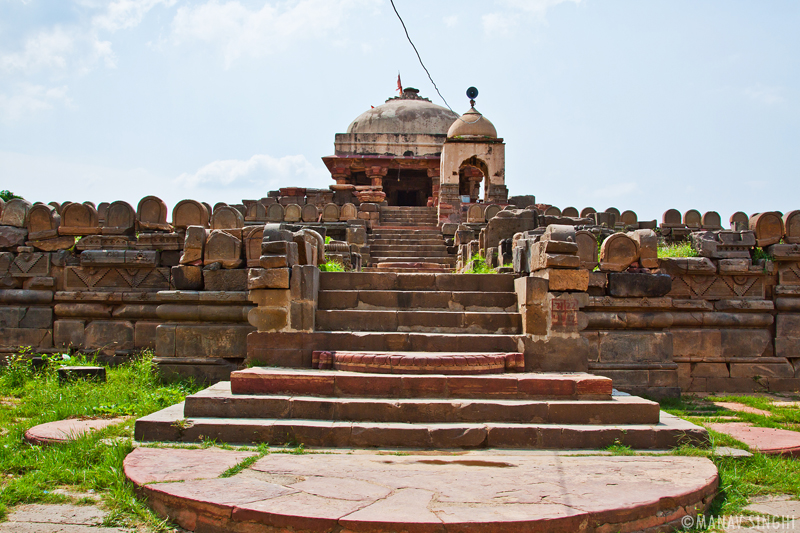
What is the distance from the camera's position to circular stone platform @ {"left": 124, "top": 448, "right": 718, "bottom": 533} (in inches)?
110

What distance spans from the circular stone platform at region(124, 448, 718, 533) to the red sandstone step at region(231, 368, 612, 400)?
29.3 inches

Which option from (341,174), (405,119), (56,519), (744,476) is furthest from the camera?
(405,119)

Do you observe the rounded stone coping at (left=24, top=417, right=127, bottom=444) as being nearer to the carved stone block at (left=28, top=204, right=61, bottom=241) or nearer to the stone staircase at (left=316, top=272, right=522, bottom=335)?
the stone staircase at (left=316, top=272, right=522, bottom=335)

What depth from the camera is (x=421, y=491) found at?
3146 millimetres

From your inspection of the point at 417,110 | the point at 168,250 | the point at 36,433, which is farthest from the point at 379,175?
the point at 36,433

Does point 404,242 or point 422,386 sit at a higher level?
point 404,242

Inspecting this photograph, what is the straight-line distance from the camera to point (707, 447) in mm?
4172

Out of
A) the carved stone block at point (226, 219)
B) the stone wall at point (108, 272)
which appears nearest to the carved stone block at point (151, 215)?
the stone wall at point (108, 272)

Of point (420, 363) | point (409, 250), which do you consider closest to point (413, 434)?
point (420, 363)

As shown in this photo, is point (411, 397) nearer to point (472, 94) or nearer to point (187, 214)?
point (187, 214)

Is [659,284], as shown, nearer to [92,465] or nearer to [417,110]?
[92,465]

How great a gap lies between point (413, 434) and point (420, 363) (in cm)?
75

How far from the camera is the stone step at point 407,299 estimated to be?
5.94 metres

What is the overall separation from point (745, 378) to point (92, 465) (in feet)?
Result: 24.5
